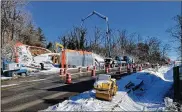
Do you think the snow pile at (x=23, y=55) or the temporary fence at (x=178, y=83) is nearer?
the temporary fence at (x=178, y=83)

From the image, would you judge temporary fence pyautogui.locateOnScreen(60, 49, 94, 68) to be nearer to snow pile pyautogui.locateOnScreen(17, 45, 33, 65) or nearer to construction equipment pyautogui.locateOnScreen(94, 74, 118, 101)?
snow pile pyautogui.locateOnScreen(17, 45, 33, 65)

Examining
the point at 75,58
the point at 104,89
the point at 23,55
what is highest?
the point at 23,55

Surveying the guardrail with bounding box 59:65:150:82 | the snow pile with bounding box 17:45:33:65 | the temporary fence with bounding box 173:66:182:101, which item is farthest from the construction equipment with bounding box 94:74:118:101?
the snow pile with bounding box 17:45:33:65

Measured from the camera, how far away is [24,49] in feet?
151

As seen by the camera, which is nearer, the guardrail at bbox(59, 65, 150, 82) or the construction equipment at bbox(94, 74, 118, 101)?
the construction equipment at bbox(94, 74, 118, 101)

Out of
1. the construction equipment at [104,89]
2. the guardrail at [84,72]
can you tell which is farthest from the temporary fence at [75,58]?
the construction equipment at [104,89]

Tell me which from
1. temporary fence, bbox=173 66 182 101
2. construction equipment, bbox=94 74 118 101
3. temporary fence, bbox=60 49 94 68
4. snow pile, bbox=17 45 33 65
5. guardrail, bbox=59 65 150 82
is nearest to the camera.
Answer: construction equipment, bbox=94 74 118 101

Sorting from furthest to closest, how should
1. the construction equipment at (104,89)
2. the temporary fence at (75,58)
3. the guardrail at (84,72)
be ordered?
1. the temporary fence at (75,58)
2. the guardrail at (84,72)
3. the construction equipment at (104,89)

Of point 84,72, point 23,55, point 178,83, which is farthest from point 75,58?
point 178,83

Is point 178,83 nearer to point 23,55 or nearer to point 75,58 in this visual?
point 23,55

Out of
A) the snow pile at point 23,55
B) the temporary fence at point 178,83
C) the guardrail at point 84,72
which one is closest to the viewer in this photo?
the temporary fence at point 178,83

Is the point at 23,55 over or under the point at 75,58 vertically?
over

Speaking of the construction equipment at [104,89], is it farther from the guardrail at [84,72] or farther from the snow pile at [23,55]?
the snow pile at [23,55]

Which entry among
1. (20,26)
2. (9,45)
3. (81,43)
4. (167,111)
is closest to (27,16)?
(20,26)
